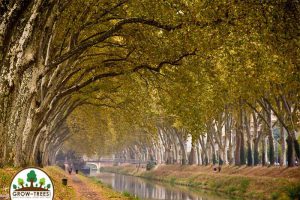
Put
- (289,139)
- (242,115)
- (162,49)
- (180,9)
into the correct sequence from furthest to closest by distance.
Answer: (242,115)
(289,139)
(162,49)
(180,9)

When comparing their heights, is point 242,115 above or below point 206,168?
above

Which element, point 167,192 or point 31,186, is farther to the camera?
point 167,192

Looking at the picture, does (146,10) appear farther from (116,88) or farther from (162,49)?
(116,88)

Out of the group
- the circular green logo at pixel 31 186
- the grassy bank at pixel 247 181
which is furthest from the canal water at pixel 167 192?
the circular green logo at pixel 31 186

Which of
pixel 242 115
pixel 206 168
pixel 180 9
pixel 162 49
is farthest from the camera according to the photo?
pixel 206 168

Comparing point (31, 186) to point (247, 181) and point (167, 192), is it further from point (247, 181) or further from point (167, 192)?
point (167, 192)

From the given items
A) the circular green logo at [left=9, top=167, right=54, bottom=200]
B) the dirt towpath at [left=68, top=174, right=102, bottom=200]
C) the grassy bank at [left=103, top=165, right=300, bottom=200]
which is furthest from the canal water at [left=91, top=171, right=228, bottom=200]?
the circular green logo at [left=9, top=167, right=54, bottom=200]

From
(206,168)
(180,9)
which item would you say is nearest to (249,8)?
(180,9)

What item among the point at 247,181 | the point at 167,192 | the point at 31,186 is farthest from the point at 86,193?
the point at 31,186

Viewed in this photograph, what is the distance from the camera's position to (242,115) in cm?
4406

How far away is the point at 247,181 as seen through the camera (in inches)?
1457

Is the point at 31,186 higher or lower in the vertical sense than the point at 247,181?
higher

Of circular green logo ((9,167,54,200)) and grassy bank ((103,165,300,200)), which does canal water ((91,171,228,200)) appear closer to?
grassy bank ((103,165,300,200))

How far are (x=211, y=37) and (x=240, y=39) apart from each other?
1.26 meters
